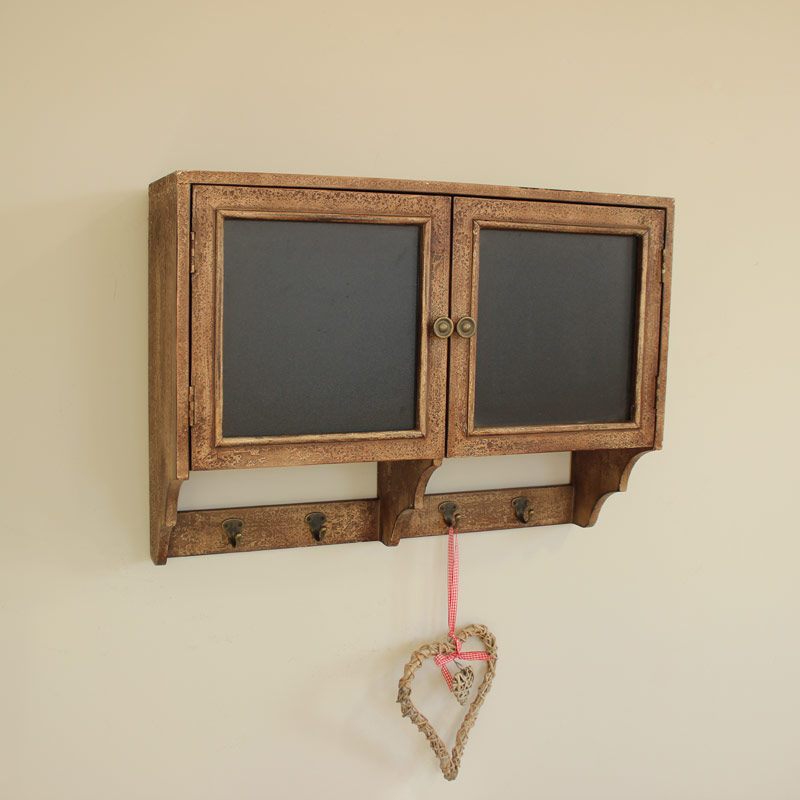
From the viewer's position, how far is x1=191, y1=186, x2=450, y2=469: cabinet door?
121cm

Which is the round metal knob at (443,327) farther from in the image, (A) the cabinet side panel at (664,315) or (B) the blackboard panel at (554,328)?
(A) the cabinet side panel at (664,315)

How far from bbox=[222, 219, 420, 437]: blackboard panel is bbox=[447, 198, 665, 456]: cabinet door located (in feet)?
0.29

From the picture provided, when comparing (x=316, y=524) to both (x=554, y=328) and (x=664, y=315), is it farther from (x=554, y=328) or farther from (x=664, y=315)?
(x=664, y=315)

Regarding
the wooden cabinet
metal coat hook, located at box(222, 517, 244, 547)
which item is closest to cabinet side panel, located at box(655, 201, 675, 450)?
the wooden cabinet

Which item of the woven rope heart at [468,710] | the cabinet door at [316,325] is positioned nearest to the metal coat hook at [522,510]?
the woven rope heart at [468,710]

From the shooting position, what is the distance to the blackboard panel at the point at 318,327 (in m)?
1.23

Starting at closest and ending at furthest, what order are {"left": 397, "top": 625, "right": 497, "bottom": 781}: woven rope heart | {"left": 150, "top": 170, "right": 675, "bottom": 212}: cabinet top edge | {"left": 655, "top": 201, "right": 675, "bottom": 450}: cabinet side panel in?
{"left": 150, "top": 170, "right": 675, "bottom": 212}: cabinet top edge < {"left": 655, "top": 201, "right": 675, "bottom": 450}: cabinet side panel < {"left": 397, "top": 625, "right": 497, "bottom": 781}: woven rope heart

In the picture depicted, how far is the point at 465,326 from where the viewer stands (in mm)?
1312

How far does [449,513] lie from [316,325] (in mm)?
505

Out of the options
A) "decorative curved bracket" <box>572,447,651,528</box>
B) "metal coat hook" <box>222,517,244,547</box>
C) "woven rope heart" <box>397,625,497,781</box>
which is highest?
"decorative curved bracket" <box>572,447,651,528</box>

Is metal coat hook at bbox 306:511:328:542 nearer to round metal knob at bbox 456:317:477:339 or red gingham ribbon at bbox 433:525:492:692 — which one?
red gingham ribbon at bbox 433:525:492:692

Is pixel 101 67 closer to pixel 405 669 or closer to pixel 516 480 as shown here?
pixel 516 480

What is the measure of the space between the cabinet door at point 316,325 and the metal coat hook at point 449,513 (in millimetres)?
278

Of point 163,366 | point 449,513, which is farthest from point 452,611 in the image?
point 163,366
